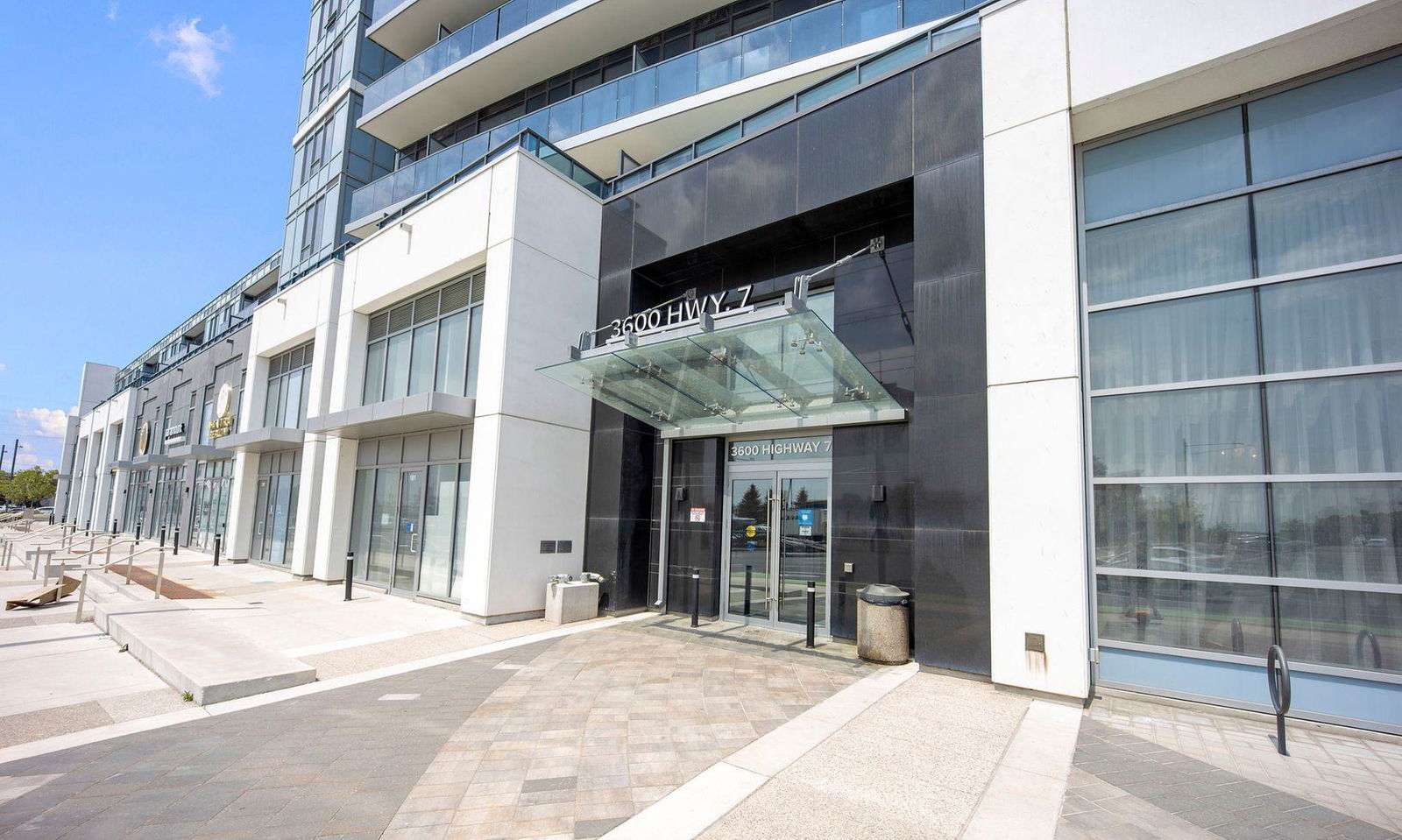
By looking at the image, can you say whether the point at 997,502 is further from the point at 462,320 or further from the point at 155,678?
the point at 462,320

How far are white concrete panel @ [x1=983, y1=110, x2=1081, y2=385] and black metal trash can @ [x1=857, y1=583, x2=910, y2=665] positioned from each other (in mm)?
2975

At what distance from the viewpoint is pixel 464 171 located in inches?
514

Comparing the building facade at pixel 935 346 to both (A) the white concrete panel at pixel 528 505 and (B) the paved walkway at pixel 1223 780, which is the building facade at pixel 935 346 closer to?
(A) the white concrete panel at pixel 528 505

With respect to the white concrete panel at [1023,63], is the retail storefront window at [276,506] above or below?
below

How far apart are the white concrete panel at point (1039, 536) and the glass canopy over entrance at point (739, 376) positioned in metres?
1.90

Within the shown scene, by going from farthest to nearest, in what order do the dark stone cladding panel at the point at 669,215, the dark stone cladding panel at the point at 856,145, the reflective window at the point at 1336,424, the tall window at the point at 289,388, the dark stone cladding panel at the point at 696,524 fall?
the tall window at the point at 289,388 → the dark stone cladding panel at the point at 669,215 → the dark stone cladding panel at the point at 696,524 → the dark stone cladding panel at the point at 856,145 → the reflective window at the point at 1336,424

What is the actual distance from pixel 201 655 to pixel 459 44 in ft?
56.4

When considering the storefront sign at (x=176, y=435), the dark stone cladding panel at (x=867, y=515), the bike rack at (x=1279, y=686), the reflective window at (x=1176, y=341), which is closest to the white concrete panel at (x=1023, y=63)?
the reflective window at (x=1176, y=341)

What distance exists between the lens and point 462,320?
1261cm

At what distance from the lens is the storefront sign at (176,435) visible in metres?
25.6

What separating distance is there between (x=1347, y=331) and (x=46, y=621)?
17.8 meters

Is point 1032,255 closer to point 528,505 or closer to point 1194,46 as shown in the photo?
point 1194,46

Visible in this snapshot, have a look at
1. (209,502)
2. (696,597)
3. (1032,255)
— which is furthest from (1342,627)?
(209,502)

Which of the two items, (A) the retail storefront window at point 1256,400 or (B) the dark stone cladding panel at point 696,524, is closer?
(A) the retail storefront window at point 1256,400
